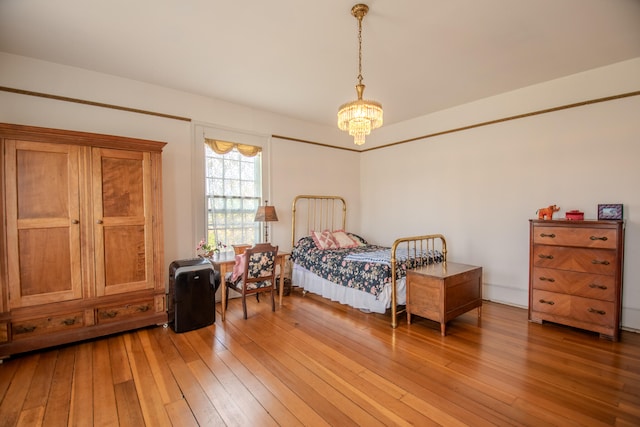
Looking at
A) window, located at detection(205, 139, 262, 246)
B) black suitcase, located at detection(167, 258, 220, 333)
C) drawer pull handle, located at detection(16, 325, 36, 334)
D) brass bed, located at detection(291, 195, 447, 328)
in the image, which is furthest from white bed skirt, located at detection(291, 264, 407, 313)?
drawer pull handle, located at detection(16, 325, 36, 334)

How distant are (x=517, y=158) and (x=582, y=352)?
229 centimetres

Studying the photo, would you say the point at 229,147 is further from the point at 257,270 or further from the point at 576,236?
the point at 576,236

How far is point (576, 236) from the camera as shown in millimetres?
2936

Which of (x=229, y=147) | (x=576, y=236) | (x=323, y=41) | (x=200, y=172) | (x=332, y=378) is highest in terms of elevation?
(x=323, y=41)

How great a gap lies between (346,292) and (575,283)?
2421 millimetres

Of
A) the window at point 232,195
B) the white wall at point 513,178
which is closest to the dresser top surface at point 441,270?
the white wall at point 513,178

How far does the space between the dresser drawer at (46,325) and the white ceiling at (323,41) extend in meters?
2.49

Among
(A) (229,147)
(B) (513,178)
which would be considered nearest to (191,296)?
(A) (229,147)

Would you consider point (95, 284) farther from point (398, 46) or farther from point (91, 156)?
point (398, 46)

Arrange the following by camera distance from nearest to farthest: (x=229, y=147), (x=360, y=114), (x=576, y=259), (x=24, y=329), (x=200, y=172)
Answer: (x=360, y=114)
(x=24, y=329)
(x=576, y=259)
(x=200, y=172)
(x=229, y=147)

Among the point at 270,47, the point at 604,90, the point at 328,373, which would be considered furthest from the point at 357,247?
the point at 604,90

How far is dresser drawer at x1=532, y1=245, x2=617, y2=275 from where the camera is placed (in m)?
2.78

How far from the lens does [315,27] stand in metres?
2.43

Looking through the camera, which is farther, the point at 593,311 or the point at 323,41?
the point at 593,311
